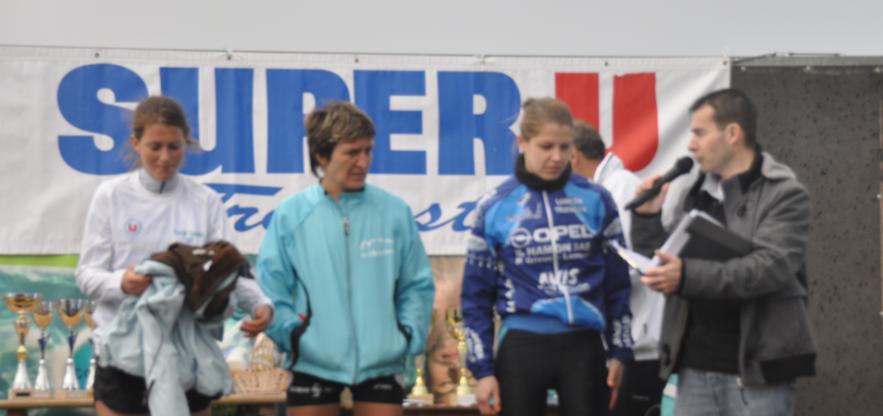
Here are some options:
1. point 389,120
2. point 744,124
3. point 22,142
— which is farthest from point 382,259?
point 22,142

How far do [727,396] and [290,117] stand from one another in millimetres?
3364

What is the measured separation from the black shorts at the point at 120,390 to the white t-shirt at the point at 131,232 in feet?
0.42

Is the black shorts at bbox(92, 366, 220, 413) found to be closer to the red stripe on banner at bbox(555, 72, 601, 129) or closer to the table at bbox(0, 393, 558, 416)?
the table at bbox(0, 393, 558, 416)

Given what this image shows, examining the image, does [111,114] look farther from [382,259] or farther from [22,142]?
[382,259]

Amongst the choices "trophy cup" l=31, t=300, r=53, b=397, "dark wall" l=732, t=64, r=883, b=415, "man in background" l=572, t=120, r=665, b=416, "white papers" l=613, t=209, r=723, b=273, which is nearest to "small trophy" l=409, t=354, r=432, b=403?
"man in background" l=572, t=120, r=665, b=416

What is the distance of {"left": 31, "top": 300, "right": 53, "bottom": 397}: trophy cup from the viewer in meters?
6.78

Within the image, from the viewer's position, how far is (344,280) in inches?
188

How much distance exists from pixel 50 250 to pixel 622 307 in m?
3.42

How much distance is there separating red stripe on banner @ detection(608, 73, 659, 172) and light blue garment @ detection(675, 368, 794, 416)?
2.82m

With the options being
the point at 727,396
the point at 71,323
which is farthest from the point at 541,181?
the point at 71,323

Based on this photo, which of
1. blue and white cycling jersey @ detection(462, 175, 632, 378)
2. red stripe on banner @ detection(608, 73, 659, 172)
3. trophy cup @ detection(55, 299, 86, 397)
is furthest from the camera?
red stripe on banner @ detection(608, 73, 659, 172)

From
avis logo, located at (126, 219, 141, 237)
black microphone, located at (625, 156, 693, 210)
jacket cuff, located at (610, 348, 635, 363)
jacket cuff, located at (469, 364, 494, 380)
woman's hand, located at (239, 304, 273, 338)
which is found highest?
black microphone, located at (625, 156, 693, 210)

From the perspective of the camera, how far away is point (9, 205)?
7.09 metres

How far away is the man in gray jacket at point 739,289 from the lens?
175 inches
